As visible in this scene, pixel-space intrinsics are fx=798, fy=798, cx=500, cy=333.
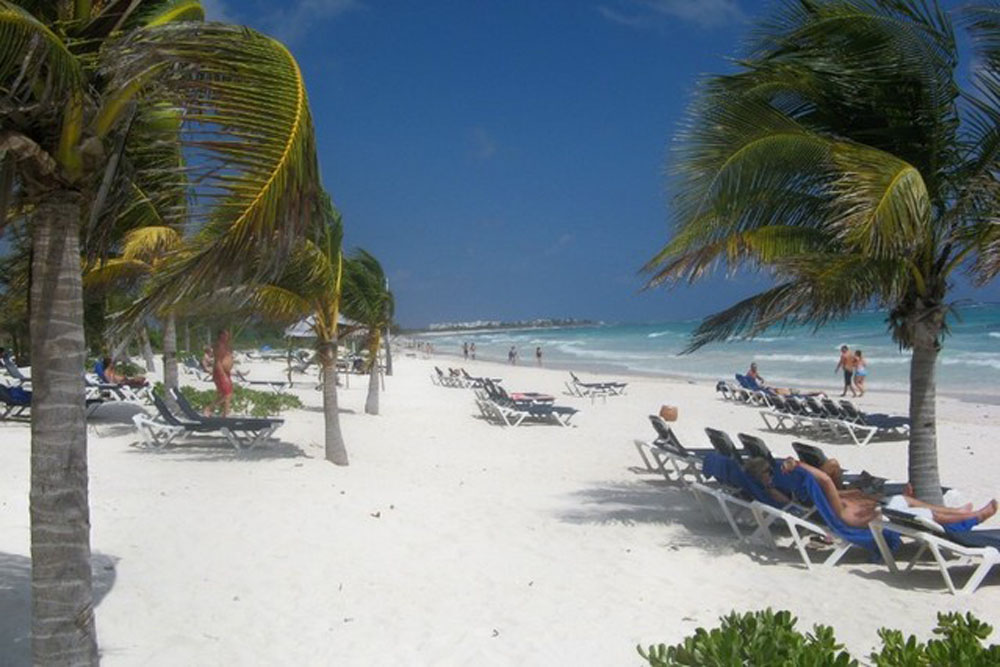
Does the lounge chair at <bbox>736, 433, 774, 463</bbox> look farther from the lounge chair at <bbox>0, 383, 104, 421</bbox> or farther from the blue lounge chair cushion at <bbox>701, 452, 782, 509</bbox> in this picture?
the lounge chair at <bbox>0, 383, 104, 421</bbox>

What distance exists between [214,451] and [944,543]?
27.0ft

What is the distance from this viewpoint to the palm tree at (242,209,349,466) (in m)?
8.39

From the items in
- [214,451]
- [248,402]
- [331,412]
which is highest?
[331,412]

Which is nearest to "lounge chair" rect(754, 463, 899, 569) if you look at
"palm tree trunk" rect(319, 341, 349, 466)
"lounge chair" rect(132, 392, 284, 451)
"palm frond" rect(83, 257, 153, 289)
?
"palm tree trunk" rect(319, 341, 349, 466)

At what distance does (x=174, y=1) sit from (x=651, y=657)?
11.0 ft

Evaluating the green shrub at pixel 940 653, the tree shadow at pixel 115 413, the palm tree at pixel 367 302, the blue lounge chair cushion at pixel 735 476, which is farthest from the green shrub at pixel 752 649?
the tree shadow at pixel 115 413

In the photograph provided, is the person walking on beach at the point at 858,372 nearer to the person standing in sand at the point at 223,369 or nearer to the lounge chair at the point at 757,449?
the lounge chair at the point at 757,449

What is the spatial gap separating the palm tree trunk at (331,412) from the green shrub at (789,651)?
23.0 ft

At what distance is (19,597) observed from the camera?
449cm

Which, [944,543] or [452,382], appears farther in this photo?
[452,382]

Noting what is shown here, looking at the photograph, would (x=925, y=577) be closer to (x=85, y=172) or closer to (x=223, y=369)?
(x=85, y=172)

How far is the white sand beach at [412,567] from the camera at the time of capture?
4387 mm

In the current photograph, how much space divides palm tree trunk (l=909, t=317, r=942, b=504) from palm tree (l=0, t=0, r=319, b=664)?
5.39 metres

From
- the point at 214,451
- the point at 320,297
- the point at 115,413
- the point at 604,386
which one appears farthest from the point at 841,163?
the point at 604,386
